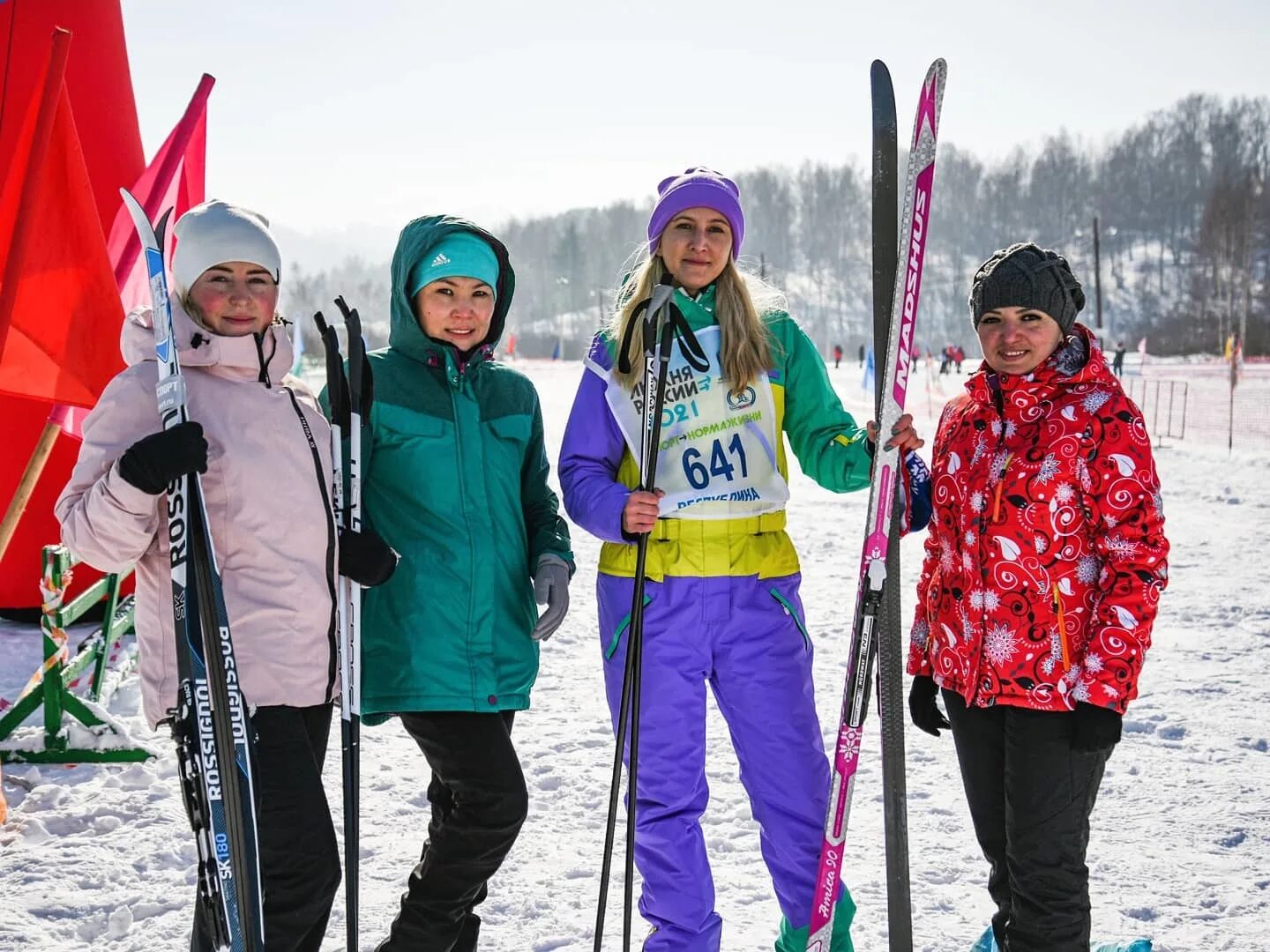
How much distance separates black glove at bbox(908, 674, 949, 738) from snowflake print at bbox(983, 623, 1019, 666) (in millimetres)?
271

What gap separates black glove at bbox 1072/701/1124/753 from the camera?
2.08 metres

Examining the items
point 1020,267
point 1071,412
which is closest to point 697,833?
point 1071,412

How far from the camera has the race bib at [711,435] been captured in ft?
8.44

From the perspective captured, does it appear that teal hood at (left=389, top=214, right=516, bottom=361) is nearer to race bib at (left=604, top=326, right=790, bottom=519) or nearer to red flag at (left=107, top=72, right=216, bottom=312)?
race bib at (left=604, top=326, right=790, bottom=519)

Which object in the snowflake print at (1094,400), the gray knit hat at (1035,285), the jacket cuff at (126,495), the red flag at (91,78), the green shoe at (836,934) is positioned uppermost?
the red flag at (91,78)

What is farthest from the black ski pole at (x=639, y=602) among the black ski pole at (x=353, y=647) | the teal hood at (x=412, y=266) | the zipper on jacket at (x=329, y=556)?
the zipper on jacket at (x=329, y=556)

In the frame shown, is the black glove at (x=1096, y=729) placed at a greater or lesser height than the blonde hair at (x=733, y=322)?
lesser

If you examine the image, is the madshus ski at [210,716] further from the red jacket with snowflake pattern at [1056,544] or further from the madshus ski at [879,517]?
the red jacket with snowflake pattern at [1056,544]

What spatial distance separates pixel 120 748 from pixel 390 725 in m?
1.14

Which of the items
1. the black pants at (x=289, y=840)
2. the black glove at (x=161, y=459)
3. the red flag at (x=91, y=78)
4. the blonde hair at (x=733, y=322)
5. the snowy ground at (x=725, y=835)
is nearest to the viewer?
the black glove at (x=161, y=459)

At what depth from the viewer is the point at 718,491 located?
255cm

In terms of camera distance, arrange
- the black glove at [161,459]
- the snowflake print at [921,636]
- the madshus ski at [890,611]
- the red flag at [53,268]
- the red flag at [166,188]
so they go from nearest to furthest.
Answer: the black glove at [161,459] → the madshus ski at [890,611] → the snowflake print at [921,636] → the red flag at [53,268] → the red flag at [166,188]

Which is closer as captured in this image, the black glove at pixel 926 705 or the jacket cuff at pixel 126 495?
the jacket cuff at pixel 126 495

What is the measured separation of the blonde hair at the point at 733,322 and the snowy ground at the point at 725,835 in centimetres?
162
